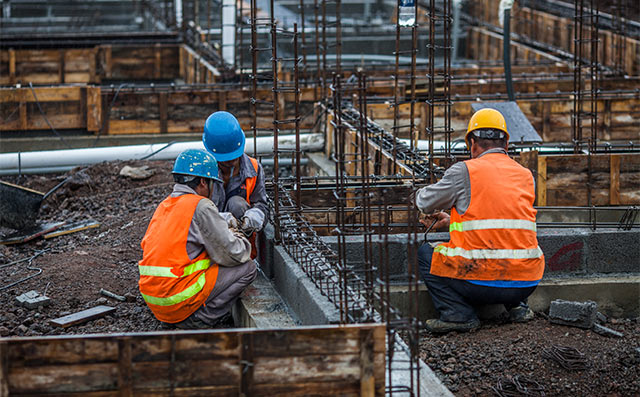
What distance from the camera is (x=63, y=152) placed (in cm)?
1361

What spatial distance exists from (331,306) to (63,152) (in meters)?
8.83

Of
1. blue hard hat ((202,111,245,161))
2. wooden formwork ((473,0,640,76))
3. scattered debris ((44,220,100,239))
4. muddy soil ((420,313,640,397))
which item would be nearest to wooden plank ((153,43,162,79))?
wooden formwork ((473,0,640,76))

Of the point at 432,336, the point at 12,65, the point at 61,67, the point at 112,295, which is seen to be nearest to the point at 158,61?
the point at 61,67

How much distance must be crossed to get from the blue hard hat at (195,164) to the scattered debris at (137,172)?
6247 mm

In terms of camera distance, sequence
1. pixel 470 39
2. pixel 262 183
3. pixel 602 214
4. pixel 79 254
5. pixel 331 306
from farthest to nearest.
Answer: pixel 470 39 → pixel 602 214 → pixel 79 254 → pixel 262 183 → pixel 331 306

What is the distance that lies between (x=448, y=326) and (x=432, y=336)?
0.21 metres

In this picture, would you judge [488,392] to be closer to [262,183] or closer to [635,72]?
[262,183]

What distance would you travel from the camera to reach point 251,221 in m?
7.07

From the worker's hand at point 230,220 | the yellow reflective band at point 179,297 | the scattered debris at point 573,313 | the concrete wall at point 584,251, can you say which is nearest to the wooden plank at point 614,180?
the concrete wall at point 584,251

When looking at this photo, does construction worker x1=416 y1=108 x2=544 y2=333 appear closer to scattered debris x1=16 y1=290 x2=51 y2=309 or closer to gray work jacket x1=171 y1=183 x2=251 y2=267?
gray work jacket x1=171 y1=183 x2=251 y2=267

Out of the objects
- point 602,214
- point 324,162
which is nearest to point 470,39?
point 324,162

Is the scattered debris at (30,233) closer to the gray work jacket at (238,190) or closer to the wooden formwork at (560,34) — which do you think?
the gray work jacket at (238,190)

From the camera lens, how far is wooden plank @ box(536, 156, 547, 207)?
412 inches

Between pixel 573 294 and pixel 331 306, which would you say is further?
pixel 573 294
